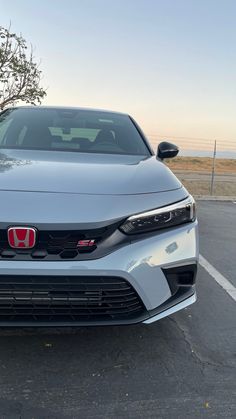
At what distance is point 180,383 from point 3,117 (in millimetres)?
2936

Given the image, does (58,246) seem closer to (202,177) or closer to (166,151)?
(166,151)

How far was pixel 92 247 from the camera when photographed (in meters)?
2.20

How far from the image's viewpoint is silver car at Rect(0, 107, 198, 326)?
6.97 ft

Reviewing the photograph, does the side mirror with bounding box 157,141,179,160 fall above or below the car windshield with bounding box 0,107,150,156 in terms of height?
below

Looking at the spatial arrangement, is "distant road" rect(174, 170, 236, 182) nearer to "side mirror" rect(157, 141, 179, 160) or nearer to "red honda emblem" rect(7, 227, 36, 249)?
"side mirror" rect(157, 141, 179, 160)

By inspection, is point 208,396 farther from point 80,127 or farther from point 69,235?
point 80,127

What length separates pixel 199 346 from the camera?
2.75 m

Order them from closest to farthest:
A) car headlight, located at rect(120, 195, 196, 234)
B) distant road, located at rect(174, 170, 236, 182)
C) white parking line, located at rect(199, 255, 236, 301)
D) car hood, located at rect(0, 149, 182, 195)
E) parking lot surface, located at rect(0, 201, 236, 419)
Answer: parking lot surface, located at rect(0, 201, 236, 419)
car headlight, located at rect(120, 195, 196, 234)
car hood, located at rect(0, 149, 182, 195)
white parking line, located at rect(199, 255, 236, 301)
distant road, located at rect(174, 170, 236, 182)

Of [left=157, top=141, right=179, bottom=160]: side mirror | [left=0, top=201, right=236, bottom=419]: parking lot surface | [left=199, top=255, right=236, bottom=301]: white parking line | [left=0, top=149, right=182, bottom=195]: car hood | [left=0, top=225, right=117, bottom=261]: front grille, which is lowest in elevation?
[left=199, top=255, right=236, bottom=301]: white parking line

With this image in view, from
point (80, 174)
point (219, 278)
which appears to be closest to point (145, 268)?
point (80, 174)

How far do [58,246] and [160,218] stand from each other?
0.59 metres

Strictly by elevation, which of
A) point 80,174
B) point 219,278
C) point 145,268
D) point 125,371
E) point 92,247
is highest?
point 80,174

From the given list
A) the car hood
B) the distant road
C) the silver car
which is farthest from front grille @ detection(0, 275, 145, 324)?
the distant road

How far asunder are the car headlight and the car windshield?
115 cm
